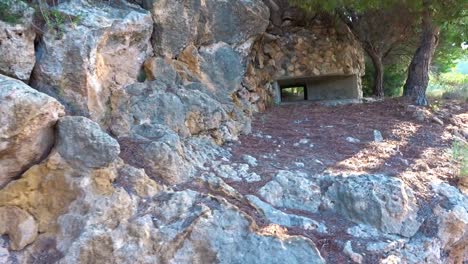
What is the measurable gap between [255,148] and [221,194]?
1462 mm

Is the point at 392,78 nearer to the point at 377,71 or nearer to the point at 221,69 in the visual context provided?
the point at 377,71

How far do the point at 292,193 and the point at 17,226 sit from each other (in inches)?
84.3

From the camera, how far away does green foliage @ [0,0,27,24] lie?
366cm

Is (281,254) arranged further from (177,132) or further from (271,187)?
(177,132)

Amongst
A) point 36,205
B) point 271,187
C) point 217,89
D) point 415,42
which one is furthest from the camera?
point 415,42

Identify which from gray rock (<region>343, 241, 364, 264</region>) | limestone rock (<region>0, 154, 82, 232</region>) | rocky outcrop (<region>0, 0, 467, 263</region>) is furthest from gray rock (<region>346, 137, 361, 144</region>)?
limestone rock (<region>0, 154, 82, 232</region>)

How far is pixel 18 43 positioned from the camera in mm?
3680

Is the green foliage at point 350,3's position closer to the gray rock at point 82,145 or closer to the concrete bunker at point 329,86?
the concrete bunker at point 329,86

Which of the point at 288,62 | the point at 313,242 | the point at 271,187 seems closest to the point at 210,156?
the point at 271,187

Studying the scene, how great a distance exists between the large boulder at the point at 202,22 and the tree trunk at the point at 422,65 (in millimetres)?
2930

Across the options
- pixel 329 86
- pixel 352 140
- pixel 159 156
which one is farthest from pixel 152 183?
pixel 329 86

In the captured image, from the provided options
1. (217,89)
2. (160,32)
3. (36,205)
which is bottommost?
(36,205)

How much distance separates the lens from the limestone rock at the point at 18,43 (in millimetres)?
3588

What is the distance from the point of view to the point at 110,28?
4.36m
